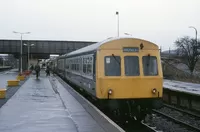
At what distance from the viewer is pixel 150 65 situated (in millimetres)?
13914

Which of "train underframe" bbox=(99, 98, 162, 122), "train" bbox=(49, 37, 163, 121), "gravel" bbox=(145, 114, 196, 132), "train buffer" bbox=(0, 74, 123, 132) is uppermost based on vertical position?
"train" bbox=(49, 37, 163, 121)

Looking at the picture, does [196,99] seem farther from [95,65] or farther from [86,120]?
[86,120]

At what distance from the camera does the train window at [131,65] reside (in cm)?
1362

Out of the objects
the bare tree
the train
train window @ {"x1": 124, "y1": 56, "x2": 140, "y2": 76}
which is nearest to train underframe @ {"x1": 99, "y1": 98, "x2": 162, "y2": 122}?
the train

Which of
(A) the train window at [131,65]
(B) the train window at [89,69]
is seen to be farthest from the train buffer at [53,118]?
(A) the train window at [131,65]

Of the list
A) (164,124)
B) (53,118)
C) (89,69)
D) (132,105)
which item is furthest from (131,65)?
(53,118)

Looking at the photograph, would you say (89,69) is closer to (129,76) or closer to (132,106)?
(129,76)

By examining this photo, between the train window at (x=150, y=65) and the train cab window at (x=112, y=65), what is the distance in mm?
960

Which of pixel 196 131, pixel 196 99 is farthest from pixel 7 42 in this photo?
pixel 196 131

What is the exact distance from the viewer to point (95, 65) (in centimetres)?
1388

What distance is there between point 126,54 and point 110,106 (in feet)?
6.53

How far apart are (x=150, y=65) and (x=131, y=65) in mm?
722

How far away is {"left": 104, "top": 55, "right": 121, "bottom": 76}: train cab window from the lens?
13.5 m

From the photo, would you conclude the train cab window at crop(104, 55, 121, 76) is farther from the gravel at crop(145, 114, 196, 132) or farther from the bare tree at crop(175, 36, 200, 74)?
the bare tree at crop(175, 36, 200, 74)
